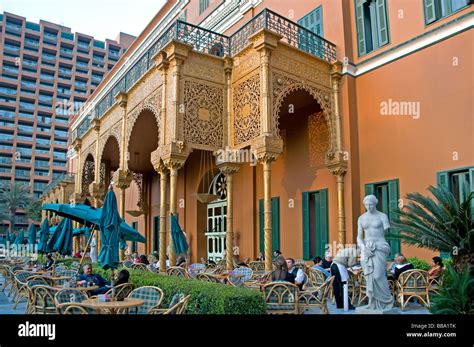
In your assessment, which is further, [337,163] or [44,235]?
[44,235]

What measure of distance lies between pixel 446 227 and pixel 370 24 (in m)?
7.96

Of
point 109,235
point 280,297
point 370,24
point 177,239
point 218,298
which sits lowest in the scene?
point 280,297

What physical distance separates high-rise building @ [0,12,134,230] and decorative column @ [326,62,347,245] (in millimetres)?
55424

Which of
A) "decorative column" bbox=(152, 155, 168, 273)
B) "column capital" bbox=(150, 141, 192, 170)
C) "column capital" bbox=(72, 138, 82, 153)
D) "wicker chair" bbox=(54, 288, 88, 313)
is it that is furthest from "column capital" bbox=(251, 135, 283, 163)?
"column capital" bbox=(72, 138, 82, 153)

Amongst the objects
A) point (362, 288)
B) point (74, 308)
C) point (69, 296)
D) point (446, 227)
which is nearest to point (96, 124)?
point (69, 296)

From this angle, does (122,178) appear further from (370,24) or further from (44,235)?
(370,24)

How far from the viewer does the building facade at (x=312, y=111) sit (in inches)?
403

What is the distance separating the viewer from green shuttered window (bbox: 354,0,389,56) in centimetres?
1206

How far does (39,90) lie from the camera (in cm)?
6550

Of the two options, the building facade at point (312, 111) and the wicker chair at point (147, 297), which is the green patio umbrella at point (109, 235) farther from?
the building facade at point (312, 111)
